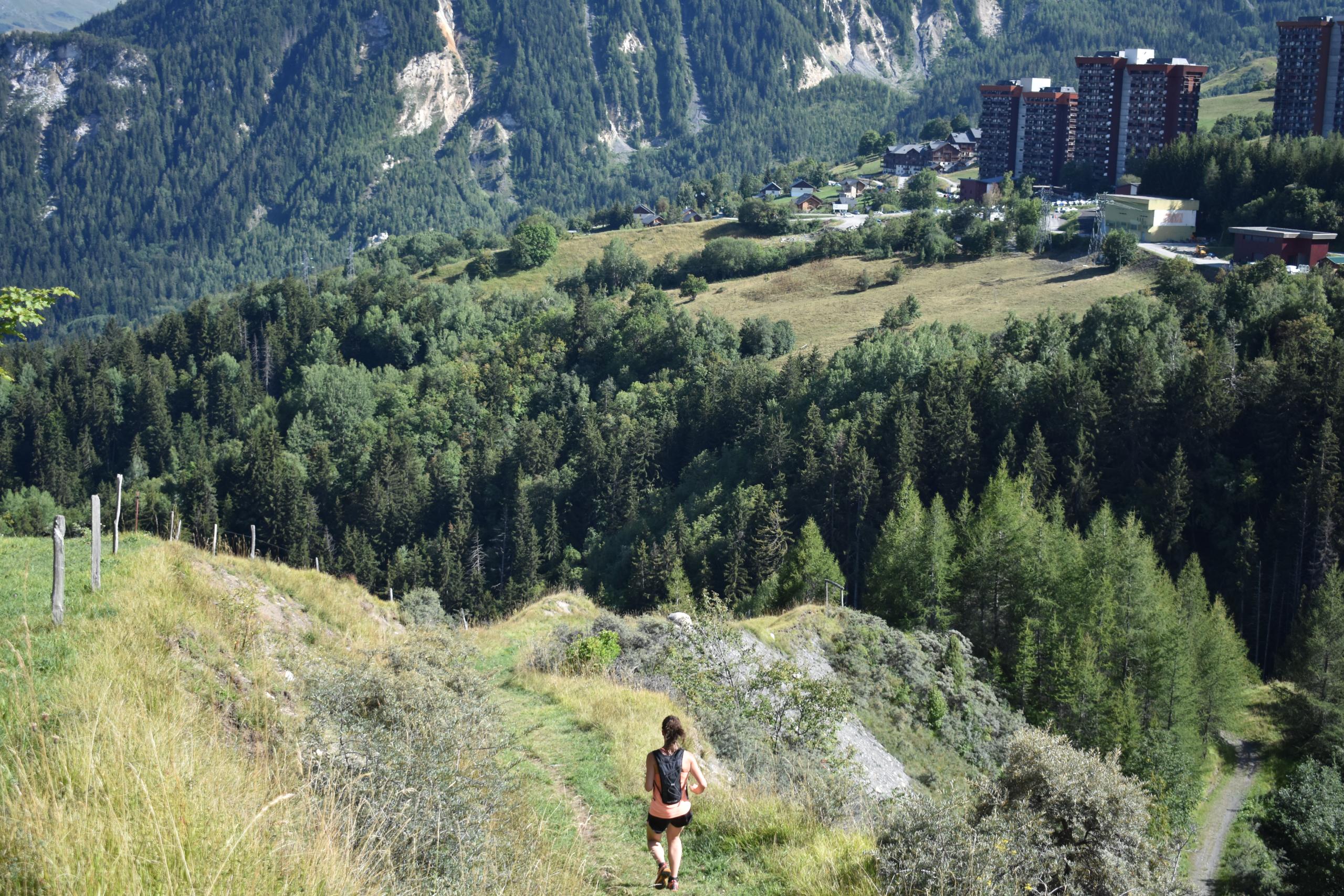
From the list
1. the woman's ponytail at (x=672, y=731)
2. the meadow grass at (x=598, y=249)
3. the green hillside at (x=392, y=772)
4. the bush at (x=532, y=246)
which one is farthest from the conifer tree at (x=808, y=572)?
the bush at (x=532, y=246)

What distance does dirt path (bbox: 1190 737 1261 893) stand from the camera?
29.9 meters

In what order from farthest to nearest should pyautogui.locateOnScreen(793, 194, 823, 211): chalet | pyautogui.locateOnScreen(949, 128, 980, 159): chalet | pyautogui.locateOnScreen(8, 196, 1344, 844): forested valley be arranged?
pyautogui.locateOnScreen(949, 128, 980, 159): chalet
pyautogui.locateOnScreen(793, 194, 823, 211): chalet
pyautogui.locateOnScreen(8, 196, 1344, 844): forested valley

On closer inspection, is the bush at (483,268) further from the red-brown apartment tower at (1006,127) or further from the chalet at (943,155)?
the chalet at (943,155)

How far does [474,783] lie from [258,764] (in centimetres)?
165

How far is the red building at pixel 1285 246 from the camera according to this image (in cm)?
6462

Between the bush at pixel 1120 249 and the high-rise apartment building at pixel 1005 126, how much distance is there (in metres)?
47.9

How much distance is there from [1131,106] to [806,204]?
115 feet

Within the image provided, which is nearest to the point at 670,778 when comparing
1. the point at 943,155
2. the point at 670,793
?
the point at 670,793

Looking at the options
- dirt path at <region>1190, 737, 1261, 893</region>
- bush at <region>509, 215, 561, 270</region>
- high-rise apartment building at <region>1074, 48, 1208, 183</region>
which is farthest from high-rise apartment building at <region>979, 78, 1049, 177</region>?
dirt path at <region>1190, 737, 1261, 893</region>

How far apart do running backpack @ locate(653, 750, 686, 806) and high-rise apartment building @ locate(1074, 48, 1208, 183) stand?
10438cm

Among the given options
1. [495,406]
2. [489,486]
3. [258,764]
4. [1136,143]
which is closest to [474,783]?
[258,764]

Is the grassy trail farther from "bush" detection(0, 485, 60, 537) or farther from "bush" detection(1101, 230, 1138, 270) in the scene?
"bush" detection(1101, 230, 1138, 270)

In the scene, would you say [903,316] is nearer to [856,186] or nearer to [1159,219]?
[1159,219]

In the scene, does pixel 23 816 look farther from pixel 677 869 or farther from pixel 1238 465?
pixel 1238 465
